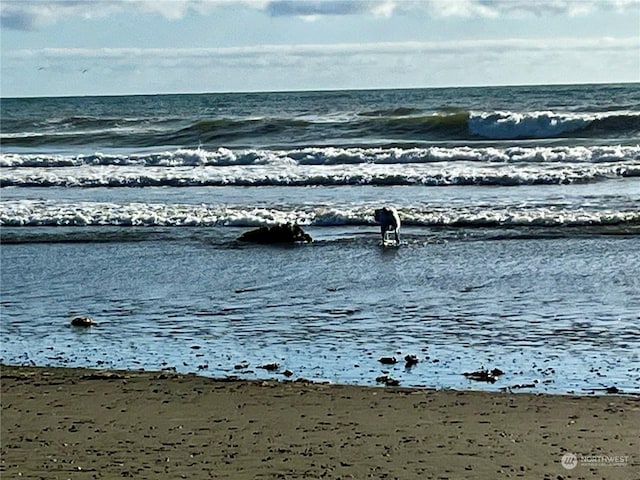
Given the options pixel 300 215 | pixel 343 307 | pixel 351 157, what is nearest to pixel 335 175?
pixel 351 157

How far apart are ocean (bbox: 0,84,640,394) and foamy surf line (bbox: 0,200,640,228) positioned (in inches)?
1.9

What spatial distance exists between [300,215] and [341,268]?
4594mm

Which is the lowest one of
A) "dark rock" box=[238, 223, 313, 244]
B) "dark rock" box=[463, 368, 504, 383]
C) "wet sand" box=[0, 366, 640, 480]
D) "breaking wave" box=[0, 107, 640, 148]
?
"breaking wave" box=[0, 107, 640, 148]

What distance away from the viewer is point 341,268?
11844 millimetres

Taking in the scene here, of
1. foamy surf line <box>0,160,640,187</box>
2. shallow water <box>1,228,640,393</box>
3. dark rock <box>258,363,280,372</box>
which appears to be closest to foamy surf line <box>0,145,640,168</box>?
foamy surf line <box>0,160,640,187</box>

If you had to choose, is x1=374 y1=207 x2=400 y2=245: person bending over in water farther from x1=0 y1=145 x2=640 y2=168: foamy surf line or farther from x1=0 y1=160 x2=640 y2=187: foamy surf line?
x1=0 y1=145 x2=640 y2=168: foamy surf line

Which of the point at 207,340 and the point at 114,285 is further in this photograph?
the point at 114,285

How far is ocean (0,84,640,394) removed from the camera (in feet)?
26.0

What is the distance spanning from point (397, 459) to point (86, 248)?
9297 mm

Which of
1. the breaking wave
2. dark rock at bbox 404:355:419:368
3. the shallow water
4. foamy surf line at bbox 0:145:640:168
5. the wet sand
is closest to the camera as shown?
the wet sand

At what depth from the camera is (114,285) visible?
11.2 metres

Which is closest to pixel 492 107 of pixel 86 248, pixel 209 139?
pixel 209 139

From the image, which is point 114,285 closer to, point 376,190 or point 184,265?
point 184,265

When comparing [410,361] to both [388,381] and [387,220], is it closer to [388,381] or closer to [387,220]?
[388,381]
